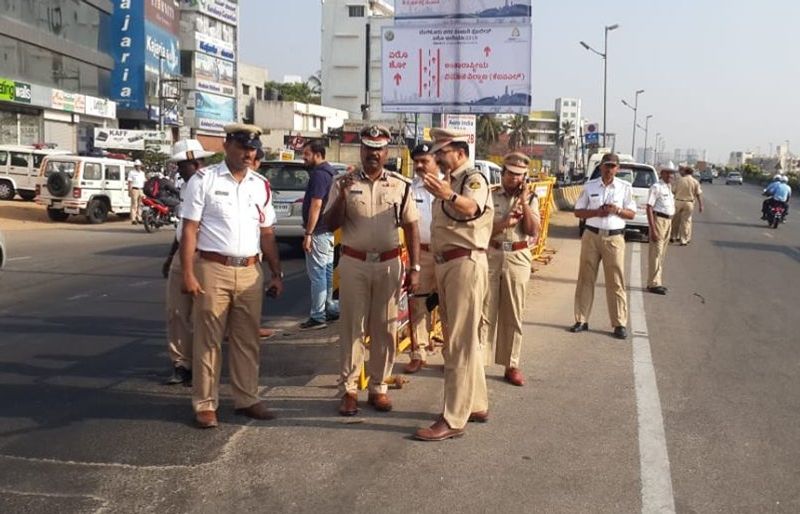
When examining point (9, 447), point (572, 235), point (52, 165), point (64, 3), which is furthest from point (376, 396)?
point (64, 3)

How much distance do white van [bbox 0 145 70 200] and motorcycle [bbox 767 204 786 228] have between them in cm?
2356

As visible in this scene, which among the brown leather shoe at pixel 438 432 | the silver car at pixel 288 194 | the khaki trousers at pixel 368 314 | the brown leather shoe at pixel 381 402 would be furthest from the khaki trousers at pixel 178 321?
the silver car at pixel 288 194

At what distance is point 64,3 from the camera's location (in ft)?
126

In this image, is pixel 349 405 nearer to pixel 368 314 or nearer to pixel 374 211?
pixel 368 314

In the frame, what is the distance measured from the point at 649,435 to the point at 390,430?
1670mm

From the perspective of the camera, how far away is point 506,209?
5875 millimetres

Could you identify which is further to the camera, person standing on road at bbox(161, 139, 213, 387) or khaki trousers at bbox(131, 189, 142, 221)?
khaki trousers at bbox(131, 189, 142, 221)

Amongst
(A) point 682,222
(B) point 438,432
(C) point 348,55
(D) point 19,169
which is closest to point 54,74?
(D) point 19,169

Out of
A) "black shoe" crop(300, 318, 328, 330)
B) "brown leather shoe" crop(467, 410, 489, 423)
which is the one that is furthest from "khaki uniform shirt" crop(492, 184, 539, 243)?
"black shoe" crop(300, 318, 328, 330)

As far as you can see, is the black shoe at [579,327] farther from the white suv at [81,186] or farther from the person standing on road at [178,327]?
the white suv at [81,186]

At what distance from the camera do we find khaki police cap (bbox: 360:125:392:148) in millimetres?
5141

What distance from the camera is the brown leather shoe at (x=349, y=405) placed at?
5.25 meters

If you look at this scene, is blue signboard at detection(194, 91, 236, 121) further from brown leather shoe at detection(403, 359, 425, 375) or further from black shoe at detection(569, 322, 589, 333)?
brown leather shoe at detection(403, 359, 425, 375)

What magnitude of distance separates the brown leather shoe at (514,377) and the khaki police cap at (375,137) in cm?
217
